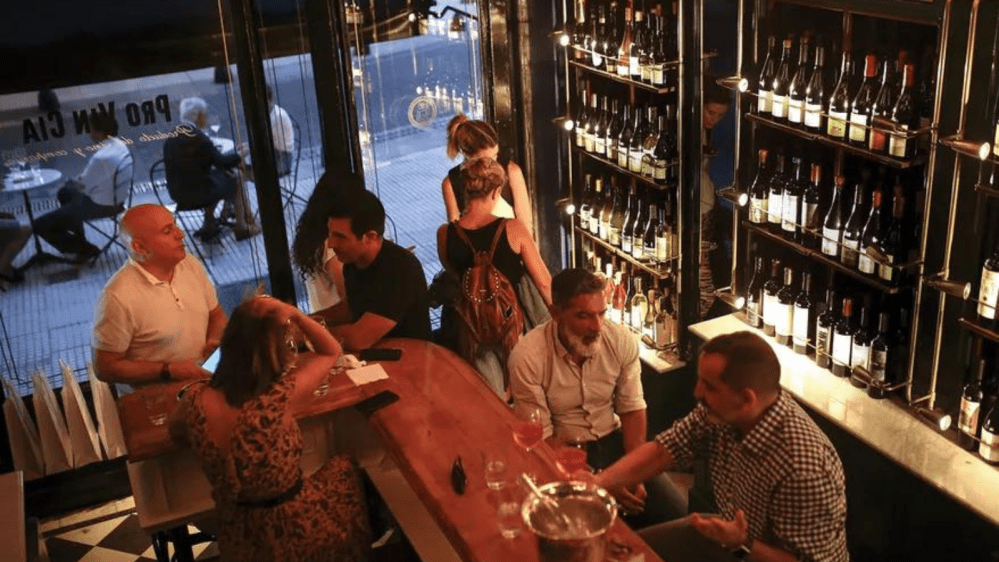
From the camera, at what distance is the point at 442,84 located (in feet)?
18.2

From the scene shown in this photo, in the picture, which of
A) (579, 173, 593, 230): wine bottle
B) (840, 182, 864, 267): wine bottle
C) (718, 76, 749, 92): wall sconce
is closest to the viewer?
(840, 182, 864, 267): wine bottle

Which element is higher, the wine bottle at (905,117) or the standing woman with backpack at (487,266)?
the wine bottle at (905,117)

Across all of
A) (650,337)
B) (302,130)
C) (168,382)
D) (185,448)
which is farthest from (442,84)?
(185,448)

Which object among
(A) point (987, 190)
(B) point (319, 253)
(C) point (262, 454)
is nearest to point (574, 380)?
(C) point (262, 454)

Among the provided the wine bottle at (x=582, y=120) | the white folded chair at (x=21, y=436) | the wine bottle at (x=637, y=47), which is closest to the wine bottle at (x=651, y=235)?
the wine bottle at (x=582, y=120)

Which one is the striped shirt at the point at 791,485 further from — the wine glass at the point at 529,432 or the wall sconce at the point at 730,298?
the wall sconce at the point at 730,298

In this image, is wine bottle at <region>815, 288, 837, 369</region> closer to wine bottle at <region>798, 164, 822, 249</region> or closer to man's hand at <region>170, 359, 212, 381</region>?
wine bottle at <region>798, 164, 822, 249</region>

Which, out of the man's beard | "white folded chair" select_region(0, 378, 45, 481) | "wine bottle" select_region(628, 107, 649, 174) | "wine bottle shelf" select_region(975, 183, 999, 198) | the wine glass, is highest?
"wine bottle shelf" select_region(975, 183, 999, 198)

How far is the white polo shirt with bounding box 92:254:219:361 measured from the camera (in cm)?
410

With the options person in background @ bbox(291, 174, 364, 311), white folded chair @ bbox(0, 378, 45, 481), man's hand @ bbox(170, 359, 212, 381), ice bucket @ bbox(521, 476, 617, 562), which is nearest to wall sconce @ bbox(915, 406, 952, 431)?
ice bucket @ bbox(521, 476, 617, 562)

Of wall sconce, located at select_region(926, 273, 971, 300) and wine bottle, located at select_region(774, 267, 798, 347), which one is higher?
wall sconce, located at select_region(926, 273, 971, 300)

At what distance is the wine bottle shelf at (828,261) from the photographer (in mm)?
3654

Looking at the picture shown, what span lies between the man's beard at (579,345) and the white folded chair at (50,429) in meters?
2.68

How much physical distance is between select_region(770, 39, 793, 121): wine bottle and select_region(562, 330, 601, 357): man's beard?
49.1 inches
